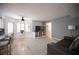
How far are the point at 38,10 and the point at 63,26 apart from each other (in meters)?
0.75

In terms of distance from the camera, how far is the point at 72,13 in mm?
2631

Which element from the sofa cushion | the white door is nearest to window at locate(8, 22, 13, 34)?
the white door

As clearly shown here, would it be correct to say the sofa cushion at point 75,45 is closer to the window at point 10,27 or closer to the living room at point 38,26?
the living room at point 38,26

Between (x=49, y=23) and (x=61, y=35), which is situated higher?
(x=49, y=23)

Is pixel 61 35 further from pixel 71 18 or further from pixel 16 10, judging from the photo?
pixel 16 10

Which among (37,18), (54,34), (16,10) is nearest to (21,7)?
(16,10)

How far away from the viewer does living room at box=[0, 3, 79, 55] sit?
2.63 metres

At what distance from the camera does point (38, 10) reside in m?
2.69

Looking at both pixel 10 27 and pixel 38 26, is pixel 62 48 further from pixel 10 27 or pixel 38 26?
pixel 10 27

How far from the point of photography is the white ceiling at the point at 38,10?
262 cm

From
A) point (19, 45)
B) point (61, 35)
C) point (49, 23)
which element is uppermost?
point (49, 23)

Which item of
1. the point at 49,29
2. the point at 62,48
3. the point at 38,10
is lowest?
the point at 62,48

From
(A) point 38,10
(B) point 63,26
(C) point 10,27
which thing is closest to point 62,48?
(B) point 63,26
